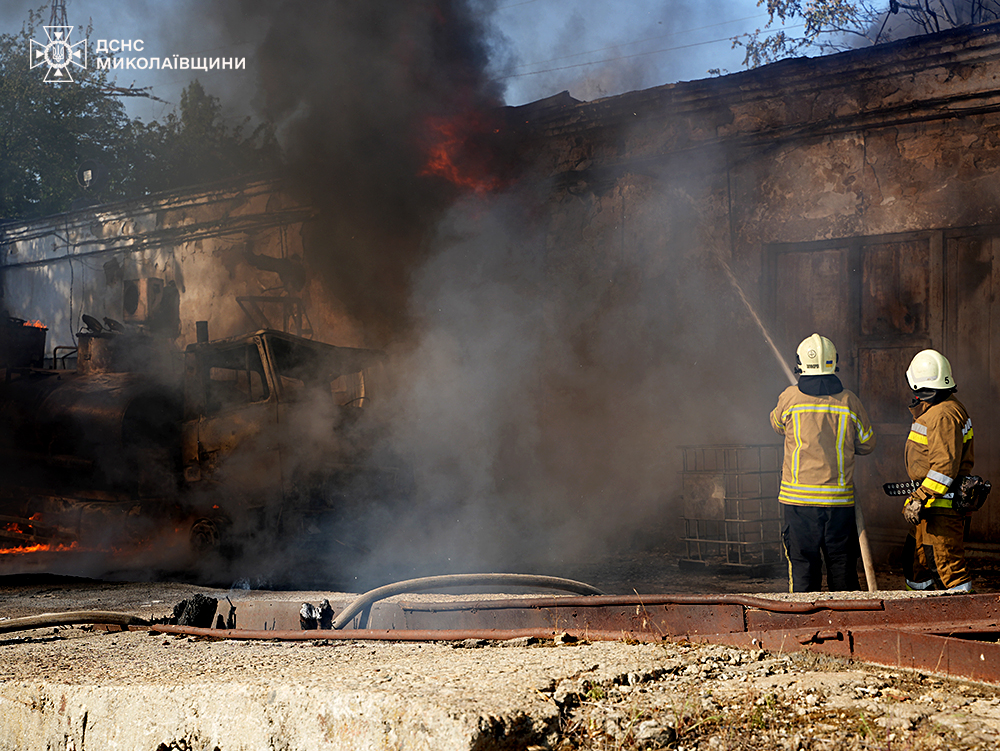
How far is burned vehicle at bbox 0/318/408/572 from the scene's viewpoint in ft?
23.3

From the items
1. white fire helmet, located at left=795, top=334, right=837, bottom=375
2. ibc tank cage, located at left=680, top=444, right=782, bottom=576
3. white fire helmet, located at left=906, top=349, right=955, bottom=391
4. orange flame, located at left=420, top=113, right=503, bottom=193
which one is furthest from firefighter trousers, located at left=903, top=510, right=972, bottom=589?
orange flame, located at left=420, top=113, right=503, bottom=193

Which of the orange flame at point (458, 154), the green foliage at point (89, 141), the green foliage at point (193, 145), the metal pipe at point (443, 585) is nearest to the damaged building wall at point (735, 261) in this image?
the orange flame at point (458, 154)

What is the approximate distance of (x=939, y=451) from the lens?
4.36 metres

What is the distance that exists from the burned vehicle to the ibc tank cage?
8.99ft

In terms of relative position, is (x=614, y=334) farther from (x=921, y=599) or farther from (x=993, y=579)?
(x=921, y=599)

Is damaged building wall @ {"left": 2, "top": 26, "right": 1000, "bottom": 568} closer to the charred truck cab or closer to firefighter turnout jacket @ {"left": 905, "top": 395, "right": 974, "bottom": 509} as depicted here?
the charred truck cab

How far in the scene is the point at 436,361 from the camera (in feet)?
31.6

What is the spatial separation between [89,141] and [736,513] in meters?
31.7

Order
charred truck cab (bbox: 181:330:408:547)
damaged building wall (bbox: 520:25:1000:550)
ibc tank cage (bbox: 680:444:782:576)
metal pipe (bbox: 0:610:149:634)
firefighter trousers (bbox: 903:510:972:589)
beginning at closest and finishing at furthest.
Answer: metal pipe (bbox: 0:610:149:634), firefighter trousers (bbox: 903:510:972:589), ibc tank cage (bbox: 680:444:782:576), damaged building wall (bbox: 520:25:1000:550), charred truck cab (bbox: 181:330:408:547)

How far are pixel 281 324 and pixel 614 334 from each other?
558cm

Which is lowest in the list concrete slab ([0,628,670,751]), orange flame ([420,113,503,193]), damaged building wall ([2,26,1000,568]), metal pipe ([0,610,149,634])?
metal pipe ([0,610,149,634])

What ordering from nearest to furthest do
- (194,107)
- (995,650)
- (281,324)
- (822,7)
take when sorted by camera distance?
(995,650) < (281,324) < (822,7) < (194,107)

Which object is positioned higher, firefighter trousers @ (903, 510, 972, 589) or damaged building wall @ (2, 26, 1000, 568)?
damaged building wall @ (2, 26, 1000, 568)

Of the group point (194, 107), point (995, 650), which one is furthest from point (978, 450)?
point (194, 107)
